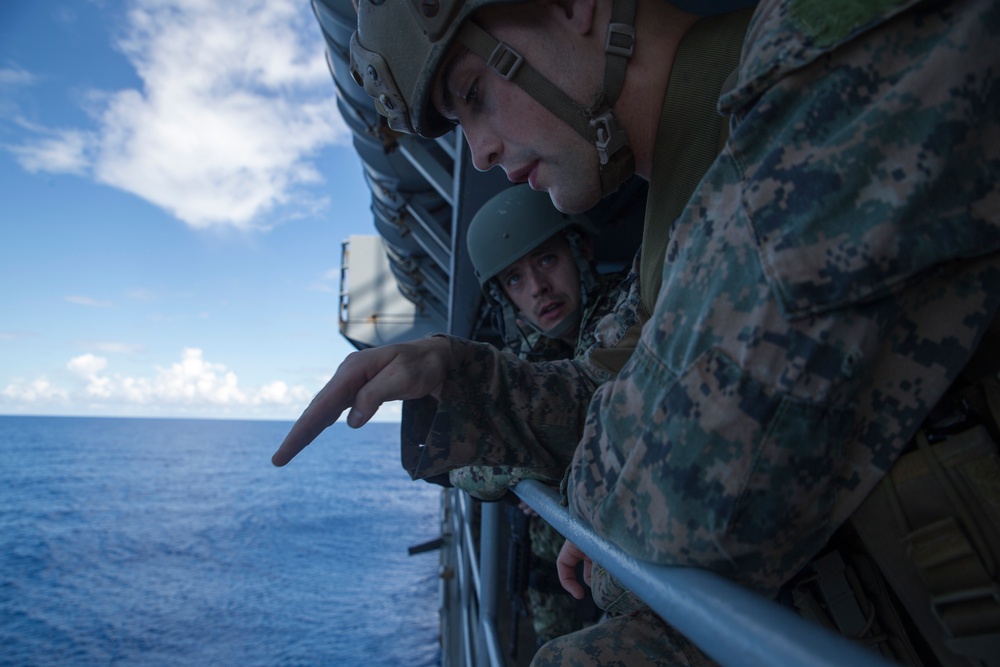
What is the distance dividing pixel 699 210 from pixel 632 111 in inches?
16.8

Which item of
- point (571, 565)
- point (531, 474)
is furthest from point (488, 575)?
point (571, 565)

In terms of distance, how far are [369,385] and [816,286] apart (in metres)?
0.79

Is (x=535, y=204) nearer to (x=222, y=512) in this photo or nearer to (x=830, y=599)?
(x=830, y=599)

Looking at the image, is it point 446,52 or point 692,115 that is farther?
point 446,52

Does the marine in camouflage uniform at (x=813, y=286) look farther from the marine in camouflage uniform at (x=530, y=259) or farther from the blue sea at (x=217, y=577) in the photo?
the blue sea at (x=217, y=577)

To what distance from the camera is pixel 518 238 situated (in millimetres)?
2846

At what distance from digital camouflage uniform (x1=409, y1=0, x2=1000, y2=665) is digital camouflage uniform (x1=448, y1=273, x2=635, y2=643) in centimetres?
86

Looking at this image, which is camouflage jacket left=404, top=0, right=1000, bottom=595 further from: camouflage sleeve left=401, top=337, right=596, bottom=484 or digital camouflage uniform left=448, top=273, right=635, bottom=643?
digital camouflage uniform left=448, top=273, right=635, bottom=643

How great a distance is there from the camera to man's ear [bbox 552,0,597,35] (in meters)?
1.01

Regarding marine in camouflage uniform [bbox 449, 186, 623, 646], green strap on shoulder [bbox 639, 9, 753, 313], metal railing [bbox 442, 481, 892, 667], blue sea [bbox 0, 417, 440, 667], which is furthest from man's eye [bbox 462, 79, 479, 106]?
blue sea [bbox 0, 417, 440, 667]

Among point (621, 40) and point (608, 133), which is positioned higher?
point (621, 40)

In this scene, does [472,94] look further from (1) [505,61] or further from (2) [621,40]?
(2) [621,40]

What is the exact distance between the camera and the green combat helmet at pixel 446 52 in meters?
1.00

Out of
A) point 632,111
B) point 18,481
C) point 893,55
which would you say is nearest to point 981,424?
point 893,55
